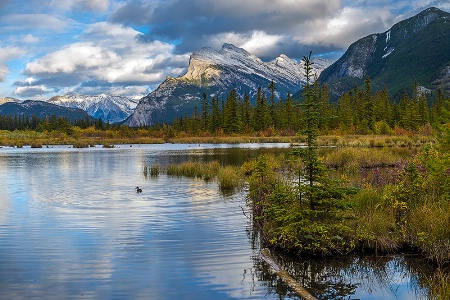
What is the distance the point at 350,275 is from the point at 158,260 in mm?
6197

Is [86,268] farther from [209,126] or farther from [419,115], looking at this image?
[209,126]

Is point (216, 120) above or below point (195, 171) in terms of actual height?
above

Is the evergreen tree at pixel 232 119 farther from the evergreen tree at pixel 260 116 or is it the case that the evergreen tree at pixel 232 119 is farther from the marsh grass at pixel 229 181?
the marsh grass at pixel 229 181

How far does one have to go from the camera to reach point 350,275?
1278 cm

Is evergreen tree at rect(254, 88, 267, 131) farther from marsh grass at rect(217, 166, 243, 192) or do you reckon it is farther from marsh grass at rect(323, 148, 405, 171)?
marsh grass at rect(217, 166, 243, 192)

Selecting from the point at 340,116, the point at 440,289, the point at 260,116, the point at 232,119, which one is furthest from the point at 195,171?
the point at 260,116

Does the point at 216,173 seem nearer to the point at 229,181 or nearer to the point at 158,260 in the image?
the point at 229,181

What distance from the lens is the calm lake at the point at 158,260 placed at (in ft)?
38.8

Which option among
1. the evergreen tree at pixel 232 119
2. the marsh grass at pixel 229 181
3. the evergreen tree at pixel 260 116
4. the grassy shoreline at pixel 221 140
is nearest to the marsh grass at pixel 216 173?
the marsh grass at pixel 229 181

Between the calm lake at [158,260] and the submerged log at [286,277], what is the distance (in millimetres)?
194

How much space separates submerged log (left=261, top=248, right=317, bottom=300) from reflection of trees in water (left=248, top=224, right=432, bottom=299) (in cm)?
13

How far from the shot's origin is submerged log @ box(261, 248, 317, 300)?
1115cm

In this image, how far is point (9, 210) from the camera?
24.5 m

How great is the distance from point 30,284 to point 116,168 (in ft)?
122
